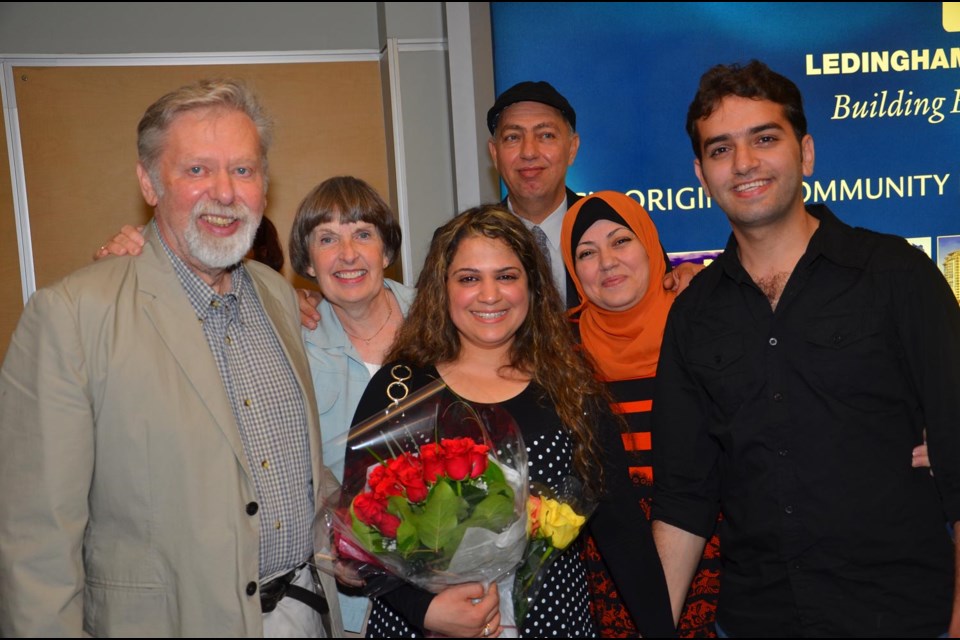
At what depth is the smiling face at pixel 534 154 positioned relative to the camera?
3.58 meters

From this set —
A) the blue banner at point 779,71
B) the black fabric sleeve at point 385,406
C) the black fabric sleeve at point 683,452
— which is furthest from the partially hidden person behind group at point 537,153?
the black fabric sleeve at point 385,406

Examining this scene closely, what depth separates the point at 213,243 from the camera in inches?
84.3

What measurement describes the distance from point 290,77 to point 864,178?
3140mm

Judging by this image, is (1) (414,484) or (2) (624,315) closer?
(1) (414,484)

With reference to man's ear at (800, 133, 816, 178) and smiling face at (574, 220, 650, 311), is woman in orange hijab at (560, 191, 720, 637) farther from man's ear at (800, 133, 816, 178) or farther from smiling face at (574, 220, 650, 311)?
man's ear at (800, 133, 816, 178)

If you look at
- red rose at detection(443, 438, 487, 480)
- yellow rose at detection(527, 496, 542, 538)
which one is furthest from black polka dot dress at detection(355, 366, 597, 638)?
red rose at detection(443, 438, 487, 480)

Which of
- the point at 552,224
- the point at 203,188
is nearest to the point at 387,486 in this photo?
the point at 203,188

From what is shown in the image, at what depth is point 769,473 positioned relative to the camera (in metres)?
2.23

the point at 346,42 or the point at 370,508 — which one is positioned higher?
the point at 346,42

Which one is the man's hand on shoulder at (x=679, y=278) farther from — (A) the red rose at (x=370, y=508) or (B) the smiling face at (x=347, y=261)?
(A) the red rose at (x=370, y=508)

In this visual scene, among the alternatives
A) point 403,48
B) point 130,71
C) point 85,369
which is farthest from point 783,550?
point 130,71

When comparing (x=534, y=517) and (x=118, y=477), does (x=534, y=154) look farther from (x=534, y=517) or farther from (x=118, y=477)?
(x=118, y=477)

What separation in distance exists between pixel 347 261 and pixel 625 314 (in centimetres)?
97

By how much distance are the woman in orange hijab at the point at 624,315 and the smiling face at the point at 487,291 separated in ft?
1.65
